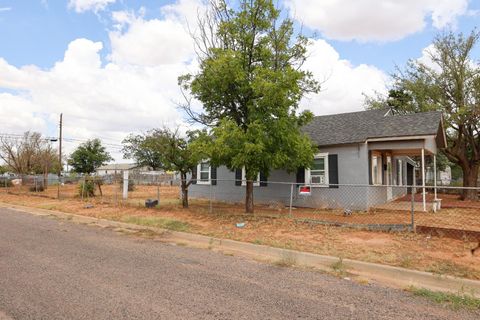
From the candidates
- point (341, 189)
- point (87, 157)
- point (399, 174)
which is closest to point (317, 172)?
point (341, 189)

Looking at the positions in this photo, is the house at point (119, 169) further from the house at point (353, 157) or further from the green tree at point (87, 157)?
the house at point (353, 157)

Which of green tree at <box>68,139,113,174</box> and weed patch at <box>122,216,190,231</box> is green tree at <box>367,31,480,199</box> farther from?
green tree at <box>68,139,113,174</box>

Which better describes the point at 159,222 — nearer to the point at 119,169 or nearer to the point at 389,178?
the point at 389,178

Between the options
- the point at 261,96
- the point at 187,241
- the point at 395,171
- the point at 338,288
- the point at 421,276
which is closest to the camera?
the point at 338,288

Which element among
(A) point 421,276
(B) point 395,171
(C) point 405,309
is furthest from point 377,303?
(B) point 395,171

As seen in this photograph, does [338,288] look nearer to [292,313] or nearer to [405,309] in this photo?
[405,309]

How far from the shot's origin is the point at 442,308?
4.39 metres

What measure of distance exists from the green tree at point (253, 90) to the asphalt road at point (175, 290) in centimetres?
429

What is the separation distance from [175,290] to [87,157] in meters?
59.9

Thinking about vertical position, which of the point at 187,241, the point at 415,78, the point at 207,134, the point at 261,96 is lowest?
the point at 187,241

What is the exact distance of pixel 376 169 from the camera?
1561 centimetres

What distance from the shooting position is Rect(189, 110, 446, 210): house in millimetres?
13305

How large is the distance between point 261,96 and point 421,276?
7.24 meters

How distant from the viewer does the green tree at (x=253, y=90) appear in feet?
34.5
